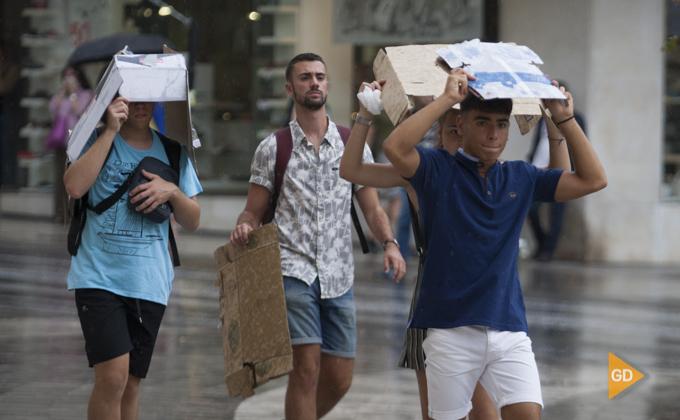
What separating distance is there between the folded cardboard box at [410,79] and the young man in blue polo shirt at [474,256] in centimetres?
A: 10

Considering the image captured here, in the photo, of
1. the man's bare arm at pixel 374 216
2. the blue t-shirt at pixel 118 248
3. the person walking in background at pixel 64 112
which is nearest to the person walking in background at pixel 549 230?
the person walking in background at pixel 64 112

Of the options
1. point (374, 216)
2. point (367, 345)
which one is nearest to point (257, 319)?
point (374, 216)

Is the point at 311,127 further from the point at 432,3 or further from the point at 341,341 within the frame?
the point at 432,3

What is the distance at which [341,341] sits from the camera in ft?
14.2

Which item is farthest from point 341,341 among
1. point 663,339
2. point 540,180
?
point 663,339

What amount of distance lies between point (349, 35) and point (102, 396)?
9.54m

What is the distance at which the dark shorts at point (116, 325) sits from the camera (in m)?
3.65

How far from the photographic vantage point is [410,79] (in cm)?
322

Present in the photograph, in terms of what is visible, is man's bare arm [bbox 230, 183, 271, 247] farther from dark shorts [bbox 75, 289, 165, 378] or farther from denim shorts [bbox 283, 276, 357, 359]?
dark shorts [bbox 75, 289, 165, 378]

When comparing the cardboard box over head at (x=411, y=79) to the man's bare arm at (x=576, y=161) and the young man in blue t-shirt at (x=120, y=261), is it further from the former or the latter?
the young man in blue t-shirt at (x=120, y=261)

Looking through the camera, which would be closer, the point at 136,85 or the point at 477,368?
the point at 477,368

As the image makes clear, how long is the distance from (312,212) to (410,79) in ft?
3.95

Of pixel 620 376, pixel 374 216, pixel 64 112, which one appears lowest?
pixel 620 376

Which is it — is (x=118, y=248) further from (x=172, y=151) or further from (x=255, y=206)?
(x=255, y=206)
